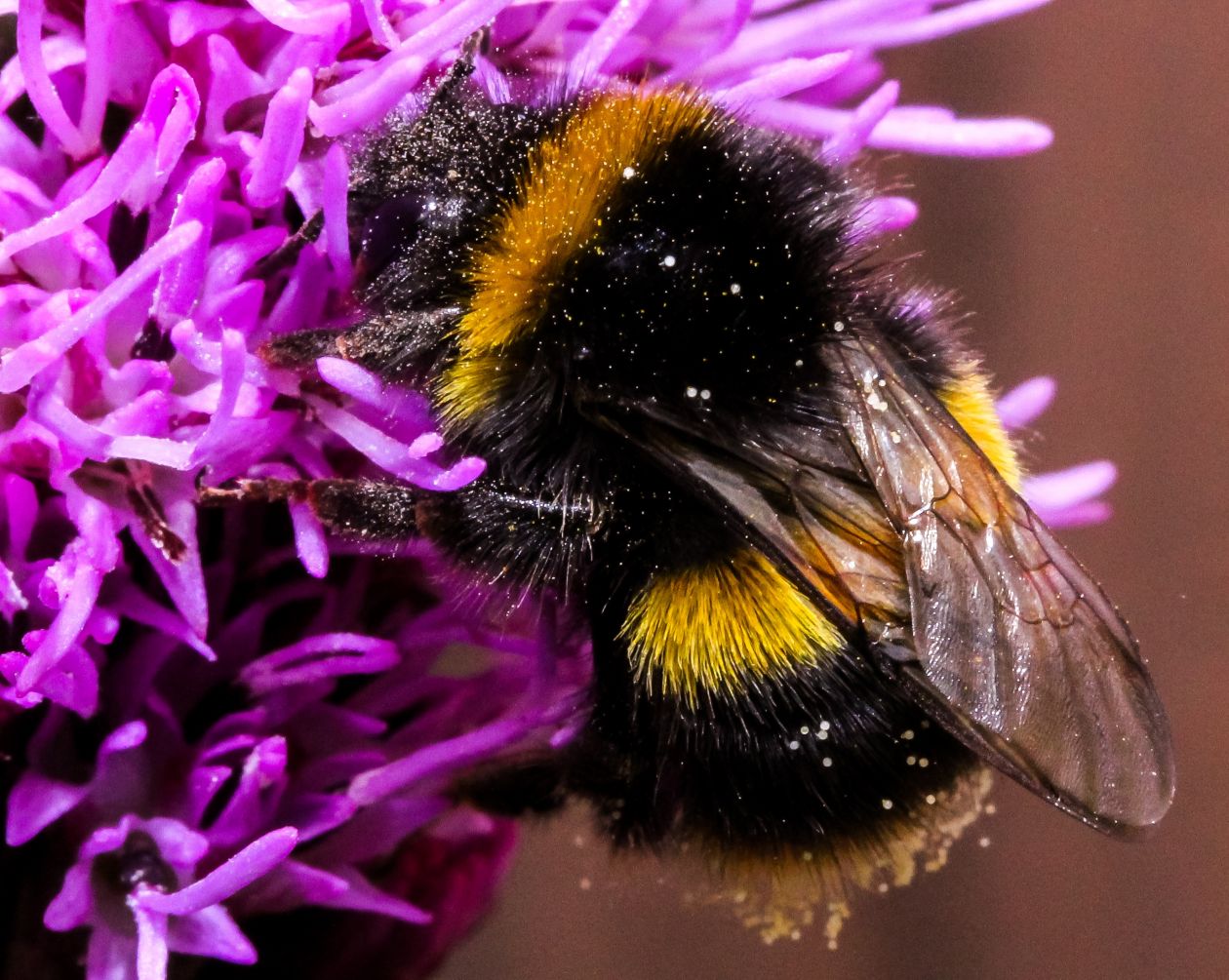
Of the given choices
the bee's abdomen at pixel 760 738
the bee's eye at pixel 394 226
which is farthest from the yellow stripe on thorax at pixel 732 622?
the bee's eye at pixel 394 226

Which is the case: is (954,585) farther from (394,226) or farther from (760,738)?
(394,226)

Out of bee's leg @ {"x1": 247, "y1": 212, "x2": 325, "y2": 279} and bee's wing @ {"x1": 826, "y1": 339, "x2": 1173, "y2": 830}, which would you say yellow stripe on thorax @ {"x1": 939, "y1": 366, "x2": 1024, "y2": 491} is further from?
bee's leg @ {"x1": 247, "y1": 212, "x2": 325, "y2": 279}

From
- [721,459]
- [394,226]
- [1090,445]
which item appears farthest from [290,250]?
[1090,445]

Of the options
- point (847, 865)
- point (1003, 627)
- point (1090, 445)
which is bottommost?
point (1090, 445)

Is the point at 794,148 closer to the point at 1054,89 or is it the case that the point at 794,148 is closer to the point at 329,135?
the point at 329,135

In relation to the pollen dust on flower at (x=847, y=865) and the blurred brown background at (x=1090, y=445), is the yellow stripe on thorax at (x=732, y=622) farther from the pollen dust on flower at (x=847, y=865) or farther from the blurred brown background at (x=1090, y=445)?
the blurred brown background at (x=1090, y=445)

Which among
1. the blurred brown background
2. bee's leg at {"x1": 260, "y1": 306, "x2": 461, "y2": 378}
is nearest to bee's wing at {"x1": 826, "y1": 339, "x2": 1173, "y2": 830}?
bee's leg at {"x1": 260, "y1": 306, "x2": 461, "y2": 378}

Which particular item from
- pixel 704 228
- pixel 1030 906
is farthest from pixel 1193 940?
pixel 704 228
